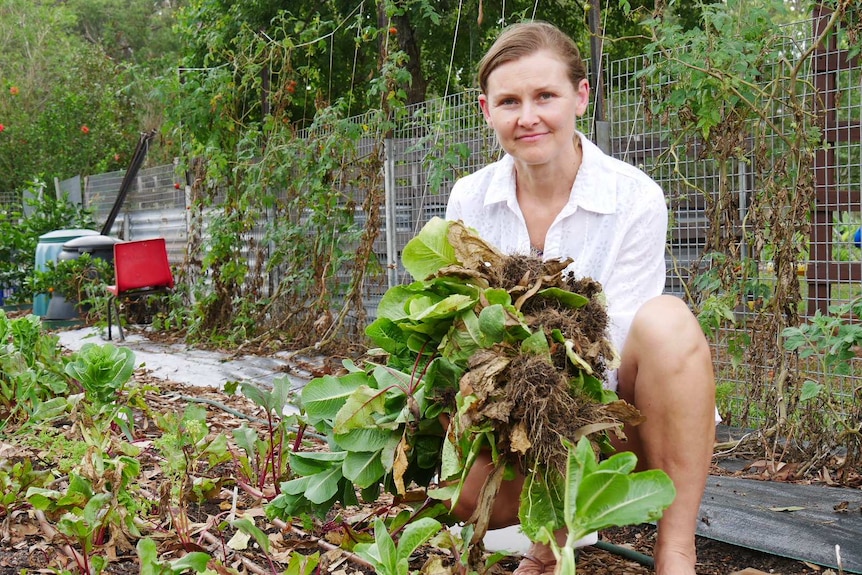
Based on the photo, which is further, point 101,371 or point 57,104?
point 57,104

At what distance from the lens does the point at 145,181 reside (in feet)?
36.2

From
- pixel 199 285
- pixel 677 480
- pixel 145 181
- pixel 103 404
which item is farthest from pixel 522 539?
pixel 145 181

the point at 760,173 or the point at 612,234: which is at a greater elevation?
the point at 760,173

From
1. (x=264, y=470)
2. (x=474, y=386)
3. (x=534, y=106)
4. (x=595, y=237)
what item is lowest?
(x=264, y=470)

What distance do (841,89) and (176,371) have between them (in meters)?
4.26

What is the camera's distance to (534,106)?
85.4 inches

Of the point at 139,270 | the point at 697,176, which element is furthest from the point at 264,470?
the point at 139,270

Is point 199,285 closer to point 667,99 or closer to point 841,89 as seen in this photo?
point 667,99

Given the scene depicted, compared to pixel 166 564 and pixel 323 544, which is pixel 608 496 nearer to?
pixel 166 564

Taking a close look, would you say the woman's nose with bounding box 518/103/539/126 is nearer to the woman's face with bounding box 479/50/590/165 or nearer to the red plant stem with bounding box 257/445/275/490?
the woman's face with bounding box 479/50/590/165

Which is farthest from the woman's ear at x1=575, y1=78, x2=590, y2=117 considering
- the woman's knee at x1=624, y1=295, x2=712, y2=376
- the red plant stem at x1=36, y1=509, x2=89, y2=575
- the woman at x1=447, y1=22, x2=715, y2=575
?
the red plant stem at x1=36, y1=509, x2=89, y2=575

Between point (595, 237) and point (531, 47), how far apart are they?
52 cm

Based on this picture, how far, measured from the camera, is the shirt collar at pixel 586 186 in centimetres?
219

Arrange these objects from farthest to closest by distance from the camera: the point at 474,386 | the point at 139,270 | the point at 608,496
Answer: the point at 139,270 → the point at 474,386 → the point at 608,496
